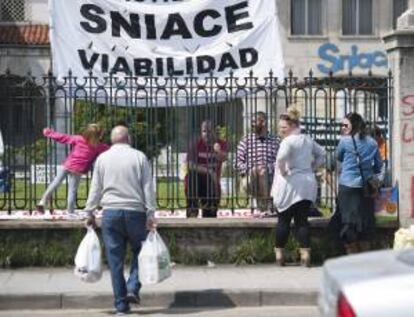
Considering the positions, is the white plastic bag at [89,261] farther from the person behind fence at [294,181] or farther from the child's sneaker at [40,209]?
the child's sneaker at [40,209]

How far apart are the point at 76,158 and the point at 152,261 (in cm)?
392

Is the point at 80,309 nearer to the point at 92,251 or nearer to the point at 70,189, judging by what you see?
the point at 92,251

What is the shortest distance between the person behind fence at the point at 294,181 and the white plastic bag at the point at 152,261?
257 cm

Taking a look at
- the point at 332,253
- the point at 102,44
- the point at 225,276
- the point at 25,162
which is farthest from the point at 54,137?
the point at 332,253

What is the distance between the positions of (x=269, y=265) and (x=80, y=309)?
9.95 ft

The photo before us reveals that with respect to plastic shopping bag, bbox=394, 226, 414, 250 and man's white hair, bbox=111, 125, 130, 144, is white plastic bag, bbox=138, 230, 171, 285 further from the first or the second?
plastic shopping bag, bbox=394, 226, 414, 250

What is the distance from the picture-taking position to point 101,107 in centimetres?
1498

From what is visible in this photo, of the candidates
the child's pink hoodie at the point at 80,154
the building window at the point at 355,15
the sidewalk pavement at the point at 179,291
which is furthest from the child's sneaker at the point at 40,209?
the building window at the point at 355,15

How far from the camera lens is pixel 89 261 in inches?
413

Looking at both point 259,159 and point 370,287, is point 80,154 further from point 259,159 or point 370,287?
point 370,287

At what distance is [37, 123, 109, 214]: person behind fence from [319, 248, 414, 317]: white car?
8.04m

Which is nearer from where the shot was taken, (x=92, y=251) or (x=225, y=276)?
(x=92, y=251)

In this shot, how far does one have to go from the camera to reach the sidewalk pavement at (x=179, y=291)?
11.1m

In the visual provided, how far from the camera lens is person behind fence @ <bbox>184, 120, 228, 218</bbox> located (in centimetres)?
1391
